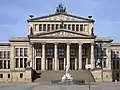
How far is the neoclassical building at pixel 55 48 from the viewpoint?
308 ft

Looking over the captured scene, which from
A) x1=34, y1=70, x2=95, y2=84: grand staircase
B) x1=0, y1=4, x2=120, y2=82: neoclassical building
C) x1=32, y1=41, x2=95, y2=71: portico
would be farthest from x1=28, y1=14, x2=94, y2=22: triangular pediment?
x1=34, y1=70, x2=95, y2=84: grand staircase

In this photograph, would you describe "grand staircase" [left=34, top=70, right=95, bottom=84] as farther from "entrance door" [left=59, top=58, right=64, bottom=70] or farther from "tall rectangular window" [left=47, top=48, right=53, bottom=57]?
"tall rectangular window" [left=47, top=48, right=53, bottom=57]

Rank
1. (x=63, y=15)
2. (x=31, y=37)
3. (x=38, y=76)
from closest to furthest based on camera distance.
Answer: (x=38, y=76), (x=31, y=37), (x=63, y=15)

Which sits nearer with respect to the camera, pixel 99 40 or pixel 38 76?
pixel 38 76

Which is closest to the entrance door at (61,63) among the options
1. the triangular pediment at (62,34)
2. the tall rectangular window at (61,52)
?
the tall rectangular window at (61,52)

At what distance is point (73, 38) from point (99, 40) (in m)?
9.65

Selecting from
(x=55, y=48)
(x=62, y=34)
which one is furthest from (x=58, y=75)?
(x=62, y=34)

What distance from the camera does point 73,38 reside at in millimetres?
93938

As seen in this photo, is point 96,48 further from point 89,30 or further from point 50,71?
point 50,71

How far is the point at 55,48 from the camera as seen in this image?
9350 centimetres

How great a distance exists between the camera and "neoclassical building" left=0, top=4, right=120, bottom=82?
308ft

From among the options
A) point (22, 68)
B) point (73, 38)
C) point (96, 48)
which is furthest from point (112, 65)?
point (22, 68)

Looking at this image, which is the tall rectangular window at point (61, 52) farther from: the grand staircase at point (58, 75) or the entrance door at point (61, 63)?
the grand staircase at point (58, 75)

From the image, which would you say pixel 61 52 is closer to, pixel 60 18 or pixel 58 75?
pixel 60 18
